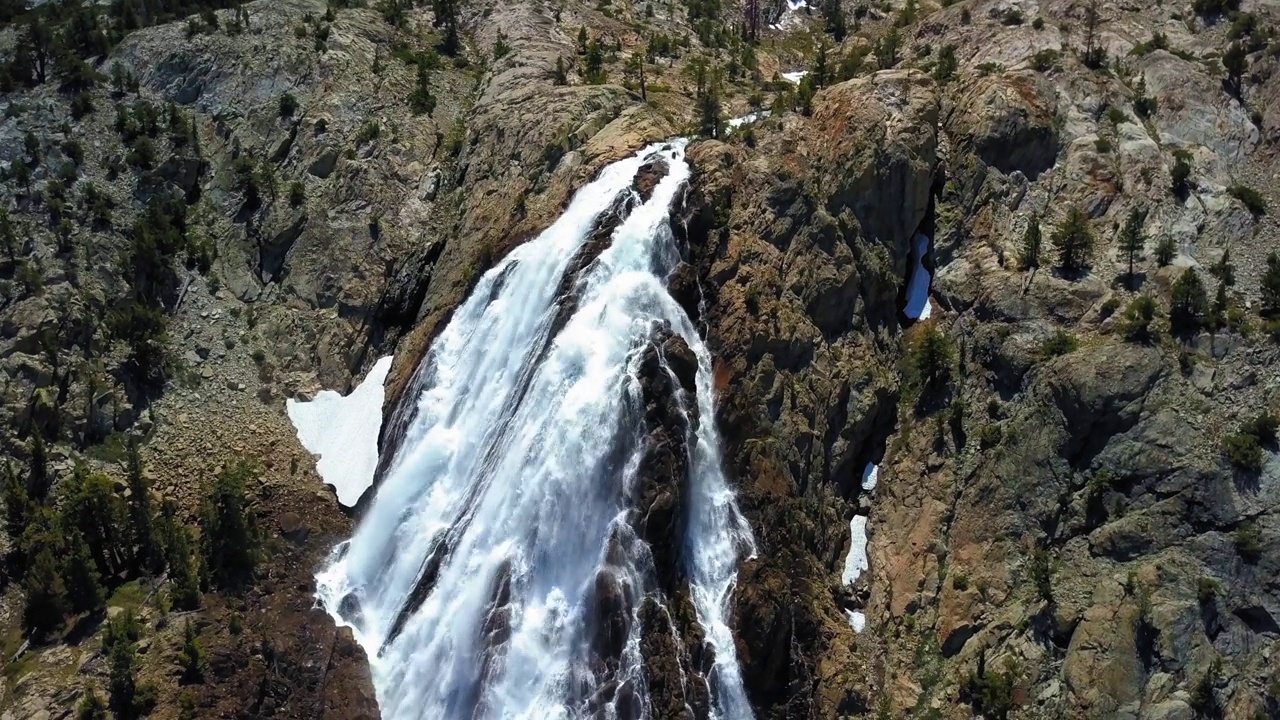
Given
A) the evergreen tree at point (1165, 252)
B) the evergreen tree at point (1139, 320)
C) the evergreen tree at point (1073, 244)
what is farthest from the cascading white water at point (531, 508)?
the evergreen tree at point (1165, 252)

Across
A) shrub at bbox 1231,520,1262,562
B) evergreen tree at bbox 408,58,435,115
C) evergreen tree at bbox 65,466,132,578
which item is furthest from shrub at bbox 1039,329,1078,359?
evergreen tree at bbox 408,58,435,115

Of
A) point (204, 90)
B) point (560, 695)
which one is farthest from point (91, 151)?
point (560, 695)

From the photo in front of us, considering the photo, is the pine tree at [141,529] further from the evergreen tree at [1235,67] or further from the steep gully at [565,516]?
the evergreen tree at [1235,67]

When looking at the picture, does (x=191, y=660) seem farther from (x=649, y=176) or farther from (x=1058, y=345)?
(x=1058, y=345)

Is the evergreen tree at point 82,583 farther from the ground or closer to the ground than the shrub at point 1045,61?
closer to the ground

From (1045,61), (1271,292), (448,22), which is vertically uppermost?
(1045,61)

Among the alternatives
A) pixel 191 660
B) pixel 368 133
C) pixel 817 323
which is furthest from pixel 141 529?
pixel 817 323
